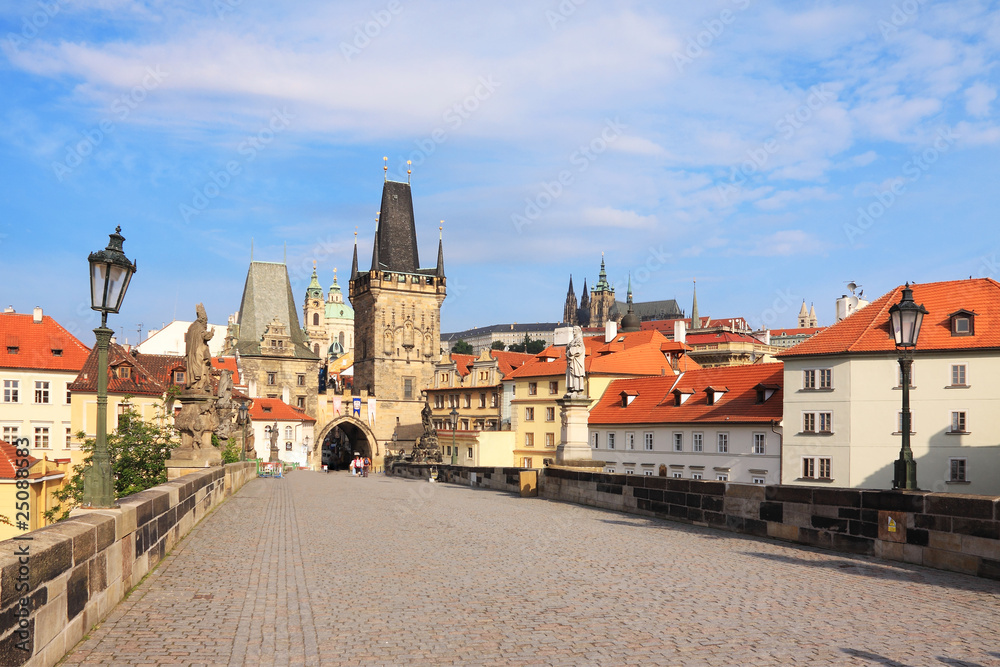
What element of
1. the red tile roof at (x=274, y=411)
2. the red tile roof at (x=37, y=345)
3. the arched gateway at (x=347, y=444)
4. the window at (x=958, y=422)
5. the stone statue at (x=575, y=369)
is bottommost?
the arched gateway at (x=347, y=444)

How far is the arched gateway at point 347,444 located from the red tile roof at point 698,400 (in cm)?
3918

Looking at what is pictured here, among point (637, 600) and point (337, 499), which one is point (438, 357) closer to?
point (337, 499)

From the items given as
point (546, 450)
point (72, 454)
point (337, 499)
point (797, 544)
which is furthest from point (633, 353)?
point (797, 544)

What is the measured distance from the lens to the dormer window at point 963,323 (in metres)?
41.1

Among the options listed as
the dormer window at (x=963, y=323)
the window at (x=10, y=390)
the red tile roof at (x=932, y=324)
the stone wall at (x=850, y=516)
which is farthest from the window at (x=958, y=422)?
the window at (x=10, y=390)

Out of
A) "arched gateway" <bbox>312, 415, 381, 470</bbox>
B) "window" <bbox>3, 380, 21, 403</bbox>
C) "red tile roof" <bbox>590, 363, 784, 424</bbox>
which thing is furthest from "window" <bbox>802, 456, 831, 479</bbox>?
"arched gateway" <bbox>312, 415, 381, 470</bbox>

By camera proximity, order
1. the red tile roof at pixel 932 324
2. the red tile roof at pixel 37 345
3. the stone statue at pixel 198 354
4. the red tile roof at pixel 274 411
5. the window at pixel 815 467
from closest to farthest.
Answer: the stone statue at pixel 198 354
the red tile roof at pixel 932 324
the window at pixel 815 467
the red tile roof at pixel 37 345
the red tile roof at pixel 274 411

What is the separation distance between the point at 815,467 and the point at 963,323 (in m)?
9.43

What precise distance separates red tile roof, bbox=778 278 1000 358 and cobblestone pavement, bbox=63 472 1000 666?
32.5 meters

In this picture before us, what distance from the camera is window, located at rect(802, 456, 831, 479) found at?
4366 cm

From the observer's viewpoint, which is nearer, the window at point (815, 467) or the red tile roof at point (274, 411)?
the window at point (815, 467)

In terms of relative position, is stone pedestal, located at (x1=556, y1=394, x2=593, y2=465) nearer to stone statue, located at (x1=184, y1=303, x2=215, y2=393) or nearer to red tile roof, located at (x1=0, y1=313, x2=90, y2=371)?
stone statue, located at (x1=184, y1=303, x2=215, y2=393)

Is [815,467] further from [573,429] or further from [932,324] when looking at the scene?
[573,429]

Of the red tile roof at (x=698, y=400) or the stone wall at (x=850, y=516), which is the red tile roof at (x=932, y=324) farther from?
the stone wall at (x=850, y=516)
